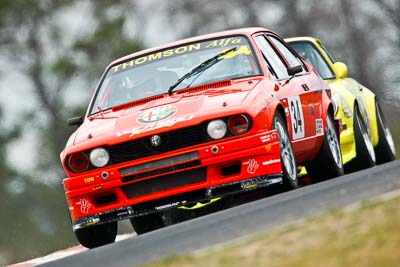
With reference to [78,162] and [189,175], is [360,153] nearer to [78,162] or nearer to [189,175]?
[189,175]

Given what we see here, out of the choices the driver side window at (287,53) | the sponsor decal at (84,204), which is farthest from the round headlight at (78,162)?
the driver side window at (287,53)

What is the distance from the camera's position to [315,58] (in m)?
14.7

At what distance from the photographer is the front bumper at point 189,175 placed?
31.1 ft

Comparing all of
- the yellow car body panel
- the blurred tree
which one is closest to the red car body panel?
the yellow car body panel

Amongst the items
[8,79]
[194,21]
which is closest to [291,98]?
[8,79]

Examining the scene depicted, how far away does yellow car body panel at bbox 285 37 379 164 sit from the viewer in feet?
43.1

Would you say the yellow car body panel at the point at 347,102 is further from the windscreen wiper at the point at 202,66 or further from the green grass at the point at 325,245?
the green grass at the point at 325,245

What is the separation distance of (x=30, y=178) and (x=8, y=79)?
4.40m

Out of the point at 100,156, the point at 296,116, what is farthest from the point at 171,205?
the point at 296,116

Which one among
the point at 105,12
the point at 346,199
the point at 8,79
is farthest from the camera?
the point at 105,12

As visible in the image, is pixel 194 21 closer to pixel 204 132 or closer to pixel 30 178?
pixel 30 178

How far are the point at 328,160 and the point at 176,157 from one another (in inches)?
95.1

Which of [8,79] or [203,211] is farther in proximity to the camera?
[8,79]

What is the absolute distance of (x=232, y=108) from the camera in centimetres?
955
